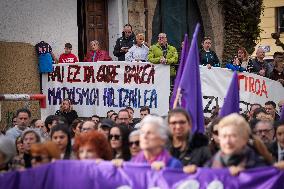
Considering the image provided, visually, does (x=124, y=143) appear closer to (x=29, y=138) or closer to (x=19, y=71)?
(x=29, y=138)

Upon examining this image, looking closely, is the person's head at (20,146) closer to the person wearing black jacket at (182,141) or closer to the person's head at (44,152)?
the person's head at (44,152)

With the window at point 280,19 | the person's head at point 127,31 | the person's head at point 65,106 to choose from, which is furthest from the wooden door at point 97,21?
the window at point 280,19

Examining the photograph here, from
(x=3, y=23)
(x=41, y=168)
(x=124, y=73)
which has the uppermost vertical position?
(x=3, y=23)

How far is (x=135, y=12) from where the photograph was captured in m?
19.3

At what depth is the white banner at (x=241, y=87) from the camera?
15.8m

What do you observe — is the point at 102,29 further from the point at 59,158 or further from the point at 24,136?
the point at 59,158

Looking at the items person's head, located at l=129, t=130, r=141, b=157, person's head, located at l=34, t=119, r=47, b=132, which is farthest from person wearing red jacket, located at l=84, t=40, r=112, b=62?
person's head, located at l=129, t=130, r=141, b=157

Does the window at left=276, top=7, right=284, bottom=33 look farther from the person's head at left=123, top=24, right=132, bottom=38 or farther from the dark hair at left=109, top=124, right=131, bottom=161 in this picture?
the dark hair at left=109, top=124, right=131, bottom=161

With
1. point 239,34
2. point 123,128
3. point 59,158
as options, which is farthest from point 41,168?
point 239,34

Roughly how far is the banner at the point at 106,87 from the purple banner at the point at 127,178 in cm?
729

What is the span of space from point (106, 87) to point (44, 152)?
7.49 m

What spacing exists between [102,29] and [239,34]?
4.51m

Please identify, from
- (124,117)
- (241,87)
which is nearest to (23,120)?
(124,117)

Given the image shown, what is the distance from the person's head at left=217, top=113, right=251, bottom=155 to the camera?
704 cm
